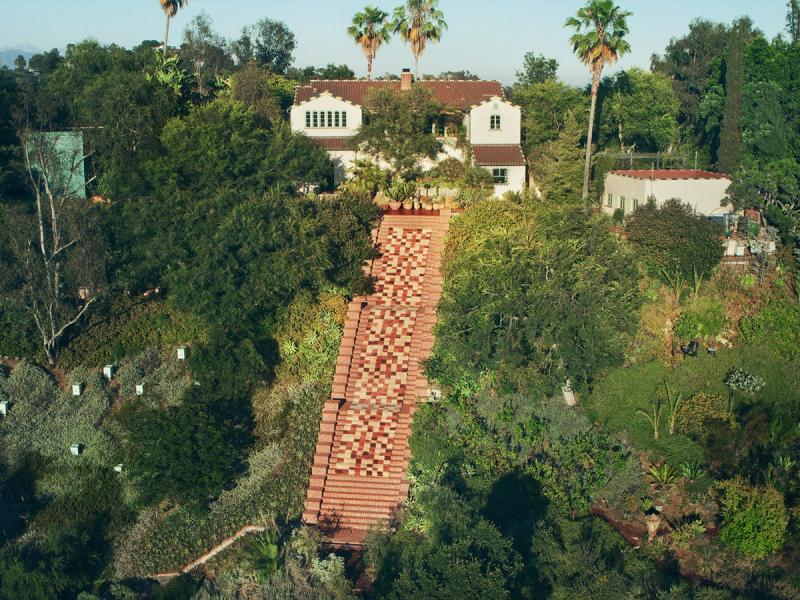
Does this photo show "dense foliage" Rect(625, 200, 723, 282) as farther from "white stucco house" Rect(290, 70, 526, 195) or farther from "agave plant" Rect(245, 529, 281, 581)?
"agave plant" Rect(245, 529, 281, 581)

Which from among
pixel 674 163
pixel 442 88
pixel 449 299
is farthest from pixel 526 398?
pixel 674 163

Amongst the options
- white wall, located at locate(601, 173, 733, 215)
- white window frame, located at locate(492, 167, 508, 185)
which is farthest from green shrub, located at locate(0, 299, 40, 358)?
white wall, located at locate(601, 173, 733, 215)

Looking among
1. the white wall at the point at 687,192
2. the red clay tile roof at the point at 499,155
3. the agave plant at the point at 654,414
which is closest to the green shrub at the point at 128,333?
the agave plant at the point at 654,414

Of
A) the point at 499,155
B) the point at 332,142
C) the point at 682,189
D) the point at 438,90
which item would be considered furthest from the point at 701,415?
the point at 438,90

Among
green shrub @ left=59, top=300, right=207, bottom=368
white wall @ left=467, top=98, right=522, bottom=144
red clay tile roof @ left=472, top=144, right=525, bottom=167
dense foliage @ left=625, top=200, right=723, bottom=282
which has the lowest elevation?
green shrub @ left=59, top=300, right=207, bottom=368

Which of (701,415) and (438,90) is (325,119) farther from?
(701,415)

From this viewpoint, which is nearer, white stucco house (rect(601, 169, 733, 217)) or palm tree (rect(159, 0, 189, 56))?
white stucco house (rect(601, 169, 733, 217))
